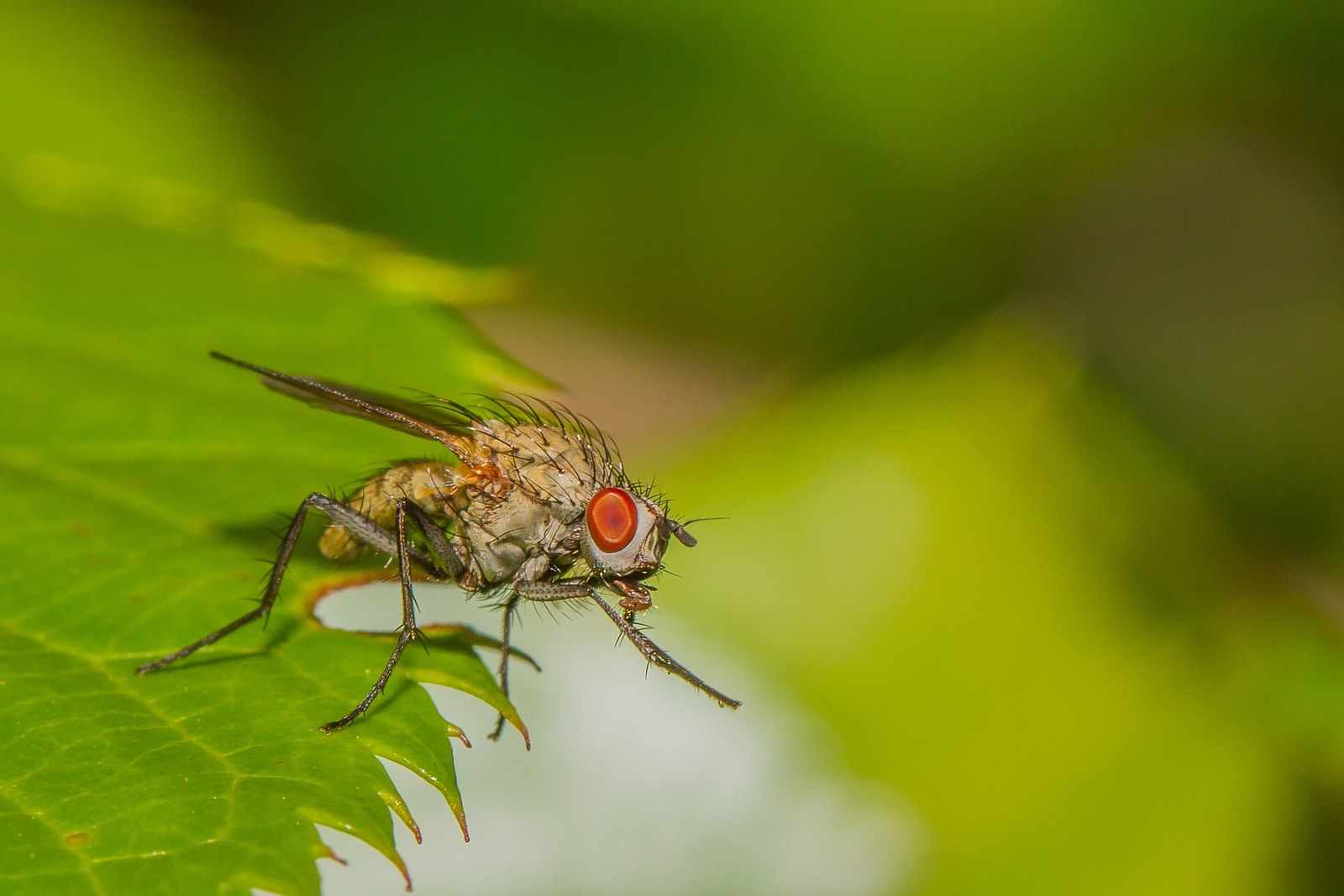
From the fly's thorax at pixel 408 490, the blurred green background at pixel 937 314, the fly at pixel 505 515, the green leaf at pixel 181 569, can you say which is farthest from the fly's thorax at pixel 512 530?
the blurred green background at pixel 937 314

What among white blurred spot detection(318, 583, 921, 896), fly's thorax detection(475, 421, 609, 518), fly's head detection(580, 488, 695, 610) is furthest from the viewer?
white blurred spot detection(318, 583, 921, 896)

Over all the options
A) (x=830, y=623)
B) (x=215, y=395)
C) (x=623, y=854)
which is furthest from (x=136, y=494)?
(x=830, y=623)

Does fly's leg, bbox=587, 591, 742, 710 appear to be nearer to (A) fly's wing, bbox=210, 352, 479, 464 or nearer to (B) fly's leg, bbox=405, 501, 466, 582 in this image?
(B) fly's leg, bbox=405, 501, 466, 582

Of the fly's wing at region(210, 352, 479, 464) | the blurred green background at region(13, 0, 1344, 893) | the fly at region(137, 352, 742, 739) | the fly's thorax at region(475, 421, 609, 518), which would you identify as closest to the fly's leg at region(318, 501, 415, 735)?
the fly at region(137, 352, 742, 739)

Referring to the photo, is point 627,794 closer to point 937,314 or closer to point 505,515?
point 505,515

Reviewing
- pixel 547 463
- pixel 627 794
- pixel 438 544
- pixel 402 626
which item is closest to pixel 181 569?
pixel 402 626

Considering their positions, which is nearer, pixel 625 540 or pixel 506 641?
pixel 625 540

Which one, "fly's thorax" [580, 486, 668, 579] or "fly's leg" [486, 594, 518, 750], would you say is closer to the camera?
"fly's thorax" [580, 486, 668, 579]
